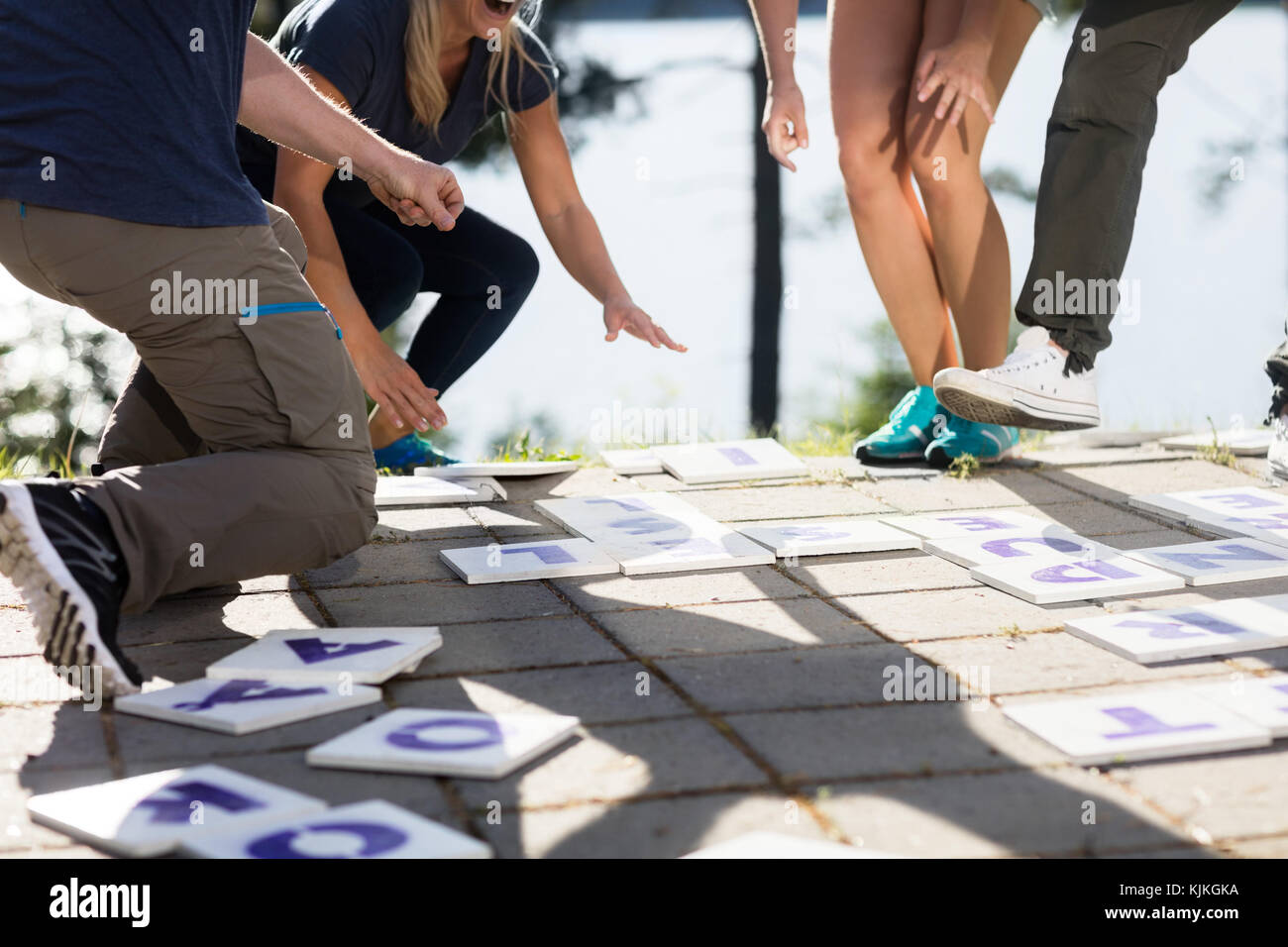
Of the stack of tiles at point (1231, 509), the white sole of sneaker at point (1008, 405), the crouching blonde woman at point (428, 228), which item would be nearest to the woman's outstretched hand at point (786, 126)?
the crouching blonde woman at point (428, 228)

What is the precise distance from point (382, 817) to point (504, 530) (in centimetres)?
176

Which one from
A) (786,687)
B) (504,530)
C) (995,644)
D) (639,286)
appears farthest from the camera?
(639,286)

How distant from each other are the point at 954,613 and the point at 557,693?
0.91 meters

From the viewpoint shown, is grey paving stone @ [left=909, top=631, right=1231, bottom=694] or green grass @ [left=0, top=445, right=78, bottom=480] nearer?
grey paving stone @ [left=909, top=631, right=1231, bottom=694]

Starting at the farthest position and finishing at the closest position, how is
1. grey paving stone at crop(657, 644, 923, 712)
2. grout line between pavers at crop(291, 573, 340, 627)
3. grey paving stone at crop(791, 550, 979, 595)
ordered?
grey paving stone at crop(791, 550, 979, 595) → grout line between pavers at crop(291, 573, 340, 627) → grey paving stone at crop(657, 644, 923, 712)

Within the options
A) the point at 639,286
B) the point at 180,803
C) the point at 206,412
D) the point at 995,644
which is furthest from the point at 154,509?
the point at 639,286

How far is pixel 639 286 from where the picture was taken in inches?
457

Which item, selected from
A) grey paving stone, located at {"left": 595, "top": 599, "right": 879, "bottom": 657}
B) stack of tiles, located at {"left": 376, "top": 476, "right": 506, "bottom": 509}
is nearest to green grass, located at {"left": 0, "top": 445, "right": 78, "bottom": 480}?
stack of tiles, located at {"left": 376, "top": 476, "right": 506, "bottom": 509}

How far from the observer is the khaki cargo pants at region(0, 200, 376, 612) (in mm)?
2281

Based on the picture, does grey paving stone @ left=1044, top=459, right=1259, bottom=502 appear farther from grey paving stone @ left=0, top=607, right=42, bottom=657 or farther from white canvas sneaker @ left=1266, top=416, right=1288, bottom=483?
grey paving stone @ left=0, top=607, right=42, bottom=657

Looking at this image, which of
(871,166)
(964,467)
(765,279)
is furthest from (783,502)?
(765,279)

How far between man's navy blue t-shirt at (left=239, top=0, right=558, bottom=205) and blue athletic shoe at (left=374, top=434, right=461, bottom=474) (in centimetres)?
77
